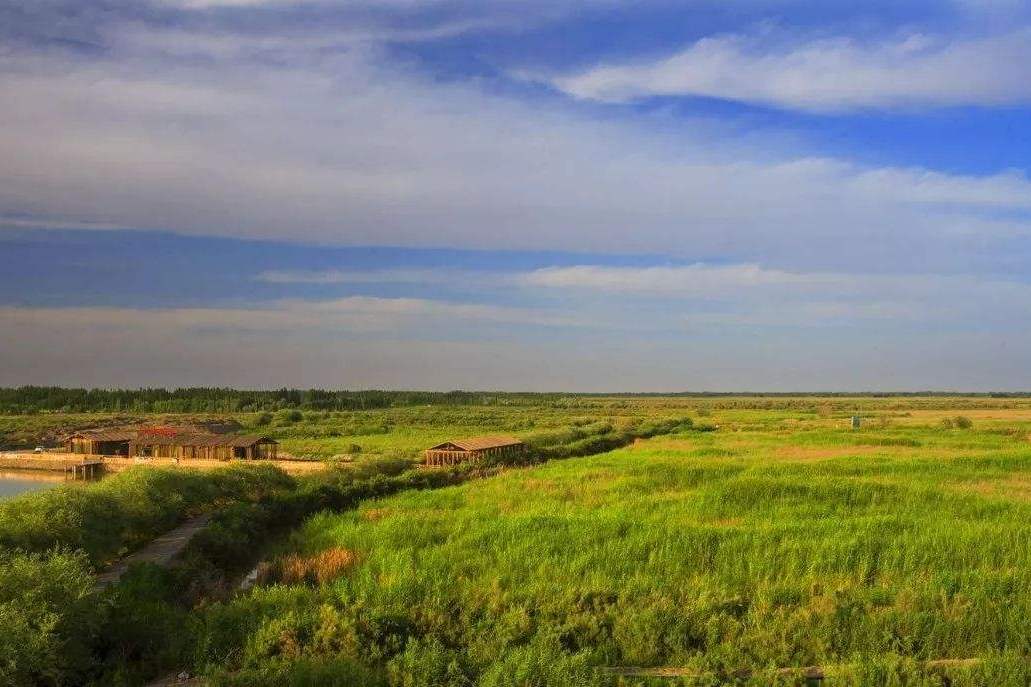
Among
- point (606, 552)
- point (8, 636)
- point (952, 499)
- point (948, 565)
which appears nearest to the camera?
point (8, 636)

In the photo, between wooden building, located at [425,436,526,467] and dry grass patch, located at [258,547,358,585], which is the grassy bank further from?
wooden building, located at [425,436,526,467]

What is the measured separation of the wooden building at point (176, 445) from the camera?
154 feet

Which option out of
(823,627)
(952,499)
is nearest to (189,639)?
(823,627)

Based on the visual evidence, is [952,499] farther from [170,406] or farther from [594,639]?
[170,406]

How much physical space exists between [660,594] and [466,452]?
24998mm

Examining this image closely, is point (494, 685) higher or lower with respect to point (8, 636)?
lower

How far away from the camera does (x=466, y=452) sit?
36.1 metres

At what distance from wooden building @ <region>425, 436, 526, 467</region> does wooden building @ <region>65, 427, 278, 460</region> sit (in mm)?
13651

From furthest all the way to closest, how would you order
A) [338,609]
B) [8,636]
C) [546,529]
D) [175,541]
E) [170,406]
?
[170,406]
[175,541]
[546,529]
[338,609]
[8,636]

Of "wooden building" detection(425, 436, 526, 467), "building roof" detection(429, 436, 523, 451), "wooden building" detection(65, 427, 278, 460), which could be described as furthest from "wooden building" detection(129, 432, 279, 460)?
"wooden building" detection(425, 436, 526, 467)

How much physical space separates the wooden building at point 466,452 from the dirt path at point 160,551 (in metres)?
15.8

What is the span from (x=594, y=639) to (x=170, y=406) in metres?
140

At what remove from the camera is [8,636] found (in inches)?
340

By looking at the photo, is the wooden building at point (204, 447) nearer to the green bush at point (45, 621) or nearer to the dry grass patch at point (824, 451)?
the dry grass patch at point (824, 451)
